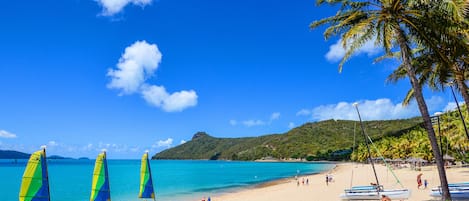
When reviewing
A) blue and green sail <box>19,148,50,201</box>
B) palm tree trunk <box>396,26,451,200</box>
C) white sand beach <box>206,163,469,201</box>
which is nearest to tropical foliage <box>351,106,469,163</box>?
white sand beach <box>206,163,469,201</box>

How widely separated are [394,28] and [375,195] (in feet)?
39.7

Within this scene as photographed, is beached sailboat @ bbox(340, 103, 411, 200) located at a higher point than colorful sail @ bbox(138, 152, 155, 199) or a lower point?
lower

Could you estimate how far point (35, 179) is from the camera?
1057 centimetres

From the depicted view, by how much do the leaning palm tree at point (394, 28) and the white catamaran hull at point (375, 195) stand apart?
8322 mm

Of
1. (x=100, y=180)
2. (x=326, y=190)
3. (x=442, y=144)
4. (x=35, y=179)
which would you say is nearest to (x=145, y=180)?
(x=100, y=180)

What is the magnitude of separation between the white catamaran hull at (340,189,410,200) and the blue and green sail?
17445mm

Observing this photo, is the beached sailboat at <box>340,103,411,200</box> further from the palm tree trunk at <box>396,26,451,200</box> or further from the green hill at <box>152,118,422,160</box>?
the green hill at <box>152,118,422,160</box>

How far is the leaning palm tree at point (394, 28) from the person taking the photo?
39.0ft

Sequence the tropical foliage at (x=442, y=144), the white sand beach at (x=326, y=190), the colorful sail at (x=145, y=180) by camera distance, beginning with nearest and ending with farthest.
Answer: the colorful sail at (x=145, y=180), the white sand beach at (x=326, y=190), the tropical foliage at (x=442, y=144)

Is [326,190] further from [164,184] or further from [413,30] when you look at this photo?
[164,184]

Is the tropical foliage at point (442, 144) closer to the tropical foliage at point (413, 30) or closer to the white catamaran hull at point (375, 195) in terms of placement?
the white catamaran hull at point (375, 195)

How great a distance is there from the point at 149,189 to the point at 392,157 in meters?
68.6

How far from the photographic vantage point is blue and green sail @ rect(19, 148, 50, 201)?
10461mm

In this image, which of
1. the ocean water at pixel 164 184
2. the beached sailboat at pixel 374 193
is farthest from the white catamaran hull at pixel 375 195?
the ocean water at pixel 164 184
